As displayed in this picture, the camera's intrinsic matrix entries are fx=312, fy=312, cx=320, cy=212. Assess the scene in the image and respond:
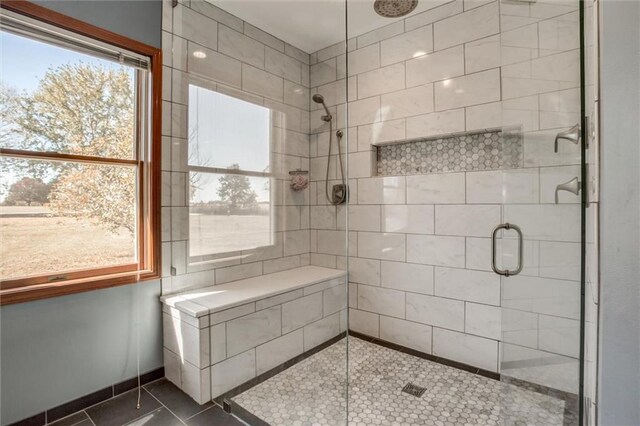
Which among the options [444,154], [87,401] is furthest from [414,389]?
[87,401]

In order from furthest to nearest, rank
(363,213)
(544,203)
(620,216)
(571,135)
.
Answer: (363,213)
(544,203)
(571,135)
(620,216)

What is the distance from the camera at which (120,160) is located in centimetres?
202

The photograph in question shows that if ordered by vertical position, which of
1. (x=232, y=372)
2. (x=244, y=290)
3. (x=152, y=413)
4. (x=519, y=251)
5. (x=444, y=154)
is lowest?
(x=152, y=413)

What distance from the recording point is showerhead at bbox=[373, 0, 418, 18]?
236 cm

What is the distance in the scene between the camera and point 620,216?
0.67m

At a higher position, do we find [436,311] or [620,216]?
[620,216]

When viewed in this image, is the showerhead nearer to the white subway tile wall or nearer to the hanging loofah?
the white subway tile wall

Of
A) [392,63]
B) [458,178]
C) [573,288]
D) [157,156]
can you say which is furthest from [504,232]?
[157,156]

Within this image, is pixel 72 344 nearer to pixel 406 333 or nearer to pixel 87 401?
pixel 87 401

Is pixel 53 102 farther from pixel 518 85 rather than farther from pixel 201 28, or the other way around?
pixel 518 85

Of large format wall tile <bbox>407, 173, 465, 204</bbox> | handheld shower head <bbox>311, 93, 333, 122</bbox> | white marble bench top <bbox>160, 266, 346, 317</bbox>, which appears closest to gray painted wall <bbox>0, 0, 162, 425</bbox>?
white marble bench top <bbox>160, 266, 346, 317</bbox>

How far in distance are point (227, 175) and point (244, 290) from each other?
2.98ft

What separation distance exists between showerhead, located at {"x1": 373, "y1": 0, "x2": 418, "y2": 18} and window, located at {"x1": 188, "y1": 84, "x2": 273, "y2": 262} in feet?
3.92

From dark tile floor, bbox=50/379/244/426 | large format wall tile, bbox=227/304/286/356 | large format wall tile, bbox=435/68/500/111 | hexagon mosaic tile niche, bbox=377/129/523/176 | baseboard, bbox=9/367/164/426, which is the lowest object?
dark tile floor, bbox=50/379/244/426
